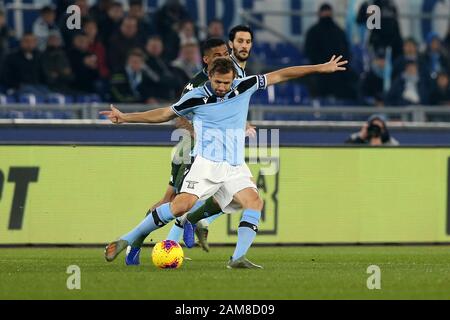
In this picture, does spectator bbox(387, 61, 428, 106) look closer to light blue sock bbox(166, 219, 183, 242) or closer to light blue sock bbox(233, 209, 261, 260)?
light blue sock bbox(166, 219, 183, 242)

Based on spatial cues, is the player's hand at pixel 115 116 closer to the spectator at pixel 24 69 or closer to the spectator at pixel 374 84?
the spectator at pixel 24 69

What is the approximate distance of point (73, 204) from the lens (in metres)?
16.3

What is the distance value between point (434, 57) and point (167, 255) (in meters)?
11.7

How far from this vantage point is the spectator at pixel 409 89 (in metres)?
21.0

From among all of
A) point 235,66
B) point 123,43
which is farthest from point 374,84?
point 235,66

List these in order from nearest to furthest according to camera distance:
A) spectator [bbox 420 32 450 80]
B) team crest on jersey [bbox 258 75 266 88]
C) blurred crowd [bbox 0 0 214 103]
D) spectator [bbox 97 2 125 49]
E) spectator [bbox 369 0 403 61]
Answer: team crest on jersey [bbox 258 75 266 88] → blurred crowd [bbox 0 0 214 103] → spectator [bbox 97 2 125 49] → spectator [bbox 369 0 403 61] → spectator [bbox 420 32 450 80]

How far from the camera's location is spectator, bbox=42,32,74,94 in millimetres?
19266

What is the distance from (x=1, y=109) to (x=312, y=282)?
763cm

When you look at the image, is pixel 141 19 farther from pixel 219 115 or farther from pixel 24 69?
pixel 219 115

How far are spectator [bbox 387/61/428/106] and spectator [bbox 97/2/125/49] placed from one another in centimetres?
453

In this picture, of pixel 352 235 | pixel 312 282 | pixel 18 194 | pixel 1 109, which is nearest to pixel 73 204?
pixel 18 194

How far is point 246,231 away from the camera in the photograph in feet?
39.8

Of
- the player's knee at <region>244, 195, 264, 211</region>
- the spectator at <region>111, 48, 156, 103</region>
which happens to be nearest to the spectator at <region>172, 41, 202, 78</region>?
the spectator at <region>111, 48, 156, 103</region>
